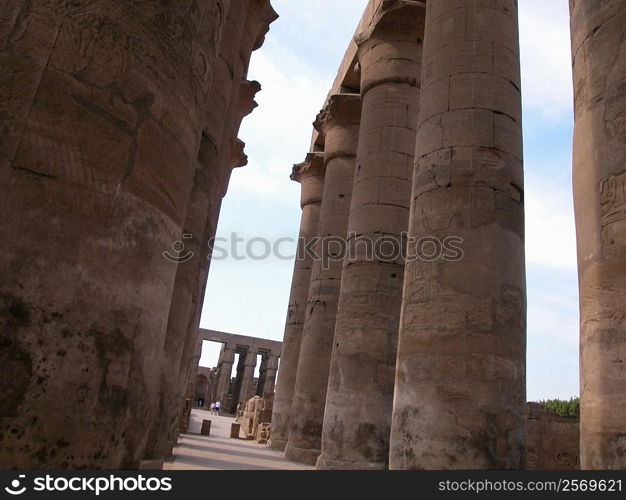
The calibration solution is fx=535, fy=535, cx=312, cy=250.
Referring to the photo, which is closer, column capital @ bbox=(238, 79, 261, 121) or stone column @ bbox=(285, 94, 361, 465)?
column capital @ bbox=(238, 79, 261, 121)

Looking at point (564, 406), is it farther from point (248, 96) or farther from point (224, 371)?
point (224, 371)

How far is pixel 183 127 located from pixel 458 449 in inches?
183

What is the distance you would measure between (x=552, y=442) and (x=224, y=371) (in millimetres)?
33521

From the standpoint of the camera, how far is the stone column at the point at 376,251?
30.3 feet

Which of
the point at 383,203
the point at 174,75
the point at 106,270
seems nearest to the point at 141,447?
the point at 106,270

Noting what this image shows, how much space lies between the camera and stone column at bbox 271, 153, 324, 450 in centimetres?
1553

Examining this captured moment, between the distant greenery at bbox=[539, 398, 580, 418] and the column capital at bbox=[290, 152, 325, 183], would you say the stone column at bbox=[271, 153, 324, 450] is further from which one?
the distant greenery at bbox=[539, 398, 580, 418]

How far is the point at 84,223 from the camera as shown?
1947 millimetres

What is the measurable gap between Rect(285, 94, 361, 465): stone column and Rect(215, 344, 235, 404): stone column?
95.9 ft

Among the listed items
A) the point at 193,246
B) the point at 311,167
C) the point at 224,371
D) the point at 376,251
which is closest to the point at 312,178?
the point at 311,167

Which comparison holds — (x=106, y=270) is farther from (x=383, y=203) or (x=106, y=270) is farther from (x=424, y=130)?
(x=383, y=203)

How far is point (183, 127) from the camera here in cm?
249

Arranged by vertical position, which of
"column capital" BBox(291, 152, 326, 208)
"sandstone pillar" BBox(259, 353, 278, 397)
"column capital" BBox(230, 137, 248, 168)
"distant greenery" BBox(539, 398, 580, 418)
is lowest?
"distant greenery" BBox(539, 398, 580, 418)

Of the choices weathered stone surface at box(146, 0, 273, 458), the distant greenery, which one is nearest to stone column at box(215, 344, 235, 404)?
the distant greenery
